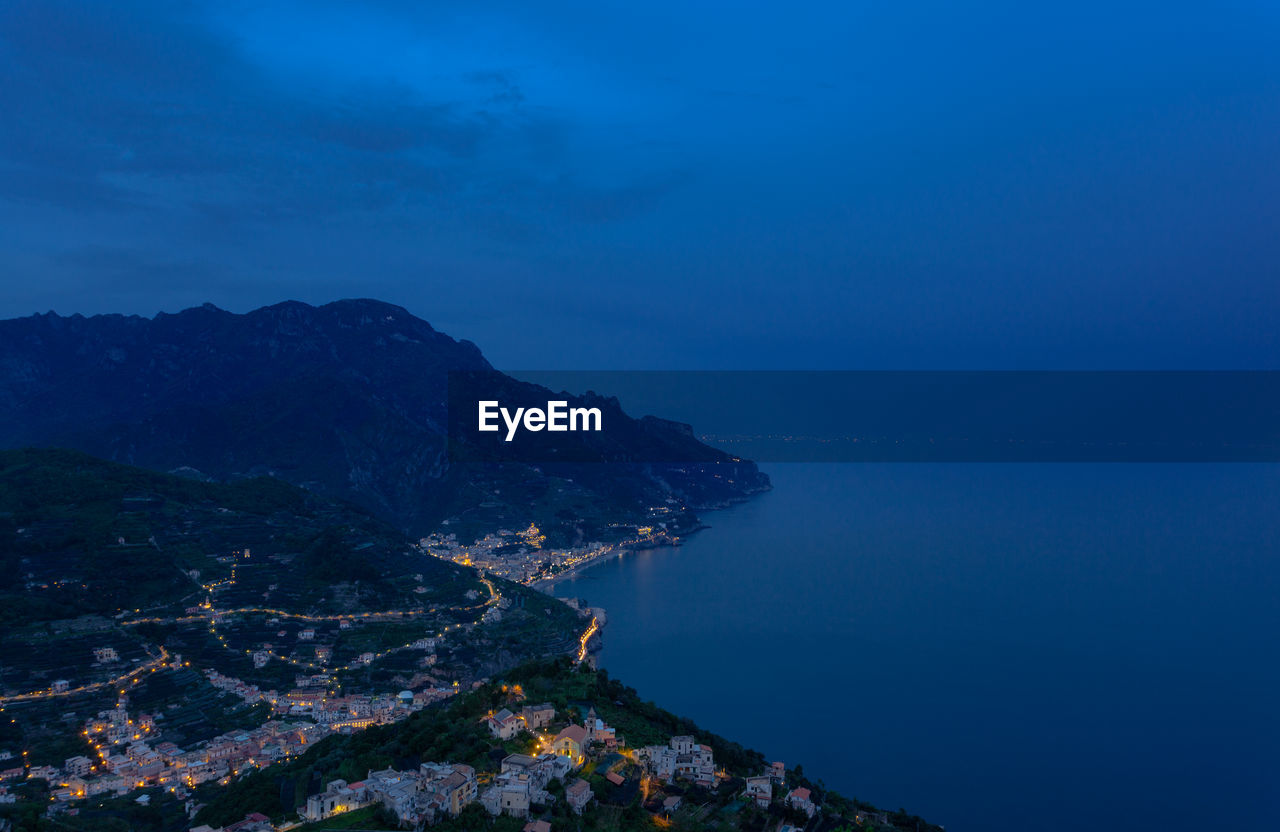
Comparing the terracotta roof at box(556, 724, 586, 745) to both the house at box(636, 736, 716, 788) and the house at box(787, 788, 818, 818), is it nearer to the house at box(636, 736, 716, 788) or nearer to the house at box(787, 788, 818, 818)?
the house at box(636, 736, 716, 788)

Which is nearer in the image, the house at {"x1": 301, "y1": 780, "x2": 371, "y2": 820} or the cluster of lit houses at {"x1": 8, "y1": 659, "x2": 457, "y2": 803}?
the house at {"x1": 301, "y1": 780, "x2": 371, "y2": 820}

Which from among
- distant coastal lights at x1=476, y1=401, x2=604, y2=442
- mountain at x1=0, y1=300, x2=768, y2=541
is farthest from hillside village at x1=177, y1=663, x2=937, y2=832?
distant coastal lights at x1=476, y1=401, x2=604, y2=442

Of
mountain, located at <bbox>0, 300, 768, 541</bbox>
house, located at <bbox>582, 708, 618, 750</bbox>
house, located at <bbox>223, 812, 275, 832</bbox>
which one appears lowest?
house, located at <bbox>223, 812, 275, 832</bbox>

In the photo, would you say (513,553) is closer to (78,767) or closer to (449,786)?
(78,767)

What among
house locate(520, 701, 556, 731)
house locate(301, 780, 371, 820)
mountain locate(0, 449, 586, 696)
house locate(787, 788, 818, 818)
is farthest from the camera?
mountain locate(0, 449, 586, 696)

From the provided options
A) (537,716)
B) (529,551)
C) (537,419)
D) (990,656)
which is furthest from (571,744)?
(537,419)

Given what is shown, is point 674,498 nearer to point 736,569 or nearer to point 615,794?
point 736,569

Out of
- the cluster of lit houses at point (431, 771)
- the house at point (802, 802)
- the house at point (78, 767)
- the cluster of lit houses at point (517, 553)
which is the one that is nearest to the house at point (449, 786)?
the cluster of lit houses at point (431, 771)

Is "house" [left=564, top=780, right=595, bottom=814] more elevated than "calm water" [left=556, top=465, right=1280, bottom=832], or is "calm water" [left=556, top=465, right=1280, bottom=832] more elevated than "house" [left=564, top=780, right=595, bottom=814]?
"house" [left=564, top=780, right=595, bottom=814]
